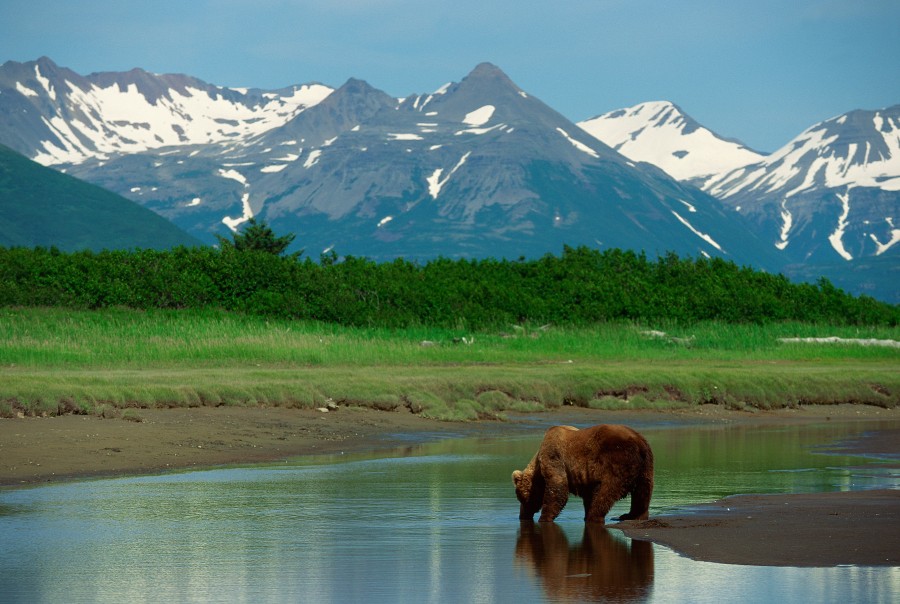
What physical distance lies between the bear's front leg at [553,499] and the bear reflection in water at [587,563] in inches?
4.9

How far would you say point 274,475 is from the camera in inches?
902

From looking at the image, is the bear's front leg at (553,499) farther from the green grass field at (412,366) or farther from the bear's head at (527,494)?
the green grass field at (412,366)

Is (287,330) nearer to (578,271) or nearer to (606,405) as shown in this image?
(606,405)

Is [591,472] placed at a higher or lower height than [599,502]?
higher

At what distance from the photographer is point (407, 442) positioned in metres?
29.4

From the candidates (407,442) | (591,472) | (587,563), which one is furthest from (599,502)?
(407,442)

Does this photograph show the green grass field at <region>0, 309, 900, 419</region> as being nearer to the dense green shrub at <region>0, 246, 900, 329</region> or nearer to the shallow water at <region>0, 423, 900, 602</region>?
the dense green shrub at <region>0, 246, 900, 329</region>

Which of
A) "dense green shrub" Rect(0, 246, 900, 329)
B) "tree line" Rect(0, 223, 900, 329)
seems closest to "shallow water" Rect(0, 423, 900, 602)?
"tree line" Rect(0, 223, 900, 329)

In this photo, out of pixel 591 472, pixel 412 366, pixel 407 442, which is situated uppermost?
pixel 412 366

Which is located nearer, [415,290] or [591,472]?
[591,472]

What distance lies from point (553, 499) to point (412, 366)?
26.0 m

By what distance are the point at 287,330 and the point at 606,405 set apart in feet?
56.6

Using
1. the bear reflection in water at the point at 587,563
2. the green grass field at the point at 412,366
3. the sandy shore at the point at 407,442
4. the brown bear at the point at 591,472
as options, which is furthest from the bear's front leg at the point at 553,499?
the green grass field at the point at 412,366

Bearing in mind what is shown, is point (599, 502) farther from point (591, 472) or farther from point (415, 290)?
point (415, 290)
